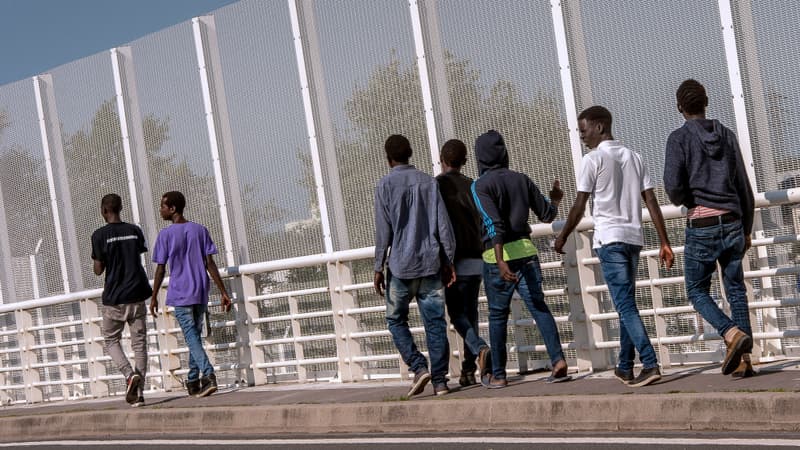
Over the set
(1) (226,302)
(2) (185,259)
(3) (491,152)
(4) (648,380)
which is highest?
(3) (491,152)

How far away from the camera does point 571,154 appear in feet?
34.1

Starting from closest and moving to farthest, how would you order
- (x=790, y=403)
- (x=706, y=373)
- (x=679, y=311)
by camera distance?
(x=790, y=403) → (x=706, y=373) → (x=679, y=311)

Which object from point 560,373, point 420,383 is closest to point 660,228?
point 560,373

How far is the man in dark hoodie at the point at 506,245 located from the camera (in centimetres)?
947

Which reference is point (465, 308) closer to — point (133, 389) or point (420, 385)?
point (420, 385)

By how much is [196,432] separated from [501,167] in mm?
3386

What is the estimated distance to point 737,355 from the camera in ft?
26.4

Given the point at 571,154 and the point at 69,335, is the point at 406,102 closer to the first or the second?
the point at 571,154

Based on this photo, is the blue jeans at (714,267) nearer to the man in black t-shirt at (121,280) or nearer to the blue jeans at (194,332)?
the blue jeans at (194,332)

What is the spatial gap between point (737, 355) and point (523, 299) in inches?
75.3

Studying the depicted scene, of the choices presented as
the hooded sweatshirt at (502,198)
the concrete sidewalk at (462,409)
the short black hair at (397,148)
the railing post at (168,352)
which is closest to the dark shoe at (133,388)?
the concrete sidewalk at (462,409)

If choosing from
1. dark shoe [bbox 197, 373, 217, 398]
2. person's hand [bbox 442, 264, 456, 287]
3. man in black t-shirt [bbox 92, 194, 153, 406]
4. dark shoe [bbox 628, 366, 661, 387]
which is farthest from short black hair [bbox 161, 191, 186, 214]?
dark shoe [bbox 628, 366, 661, 387]

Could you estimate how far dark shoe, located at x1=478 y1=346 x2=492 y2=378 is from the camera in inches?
385

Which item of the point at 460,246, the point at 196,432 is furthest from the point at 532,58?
the point at 196,432
